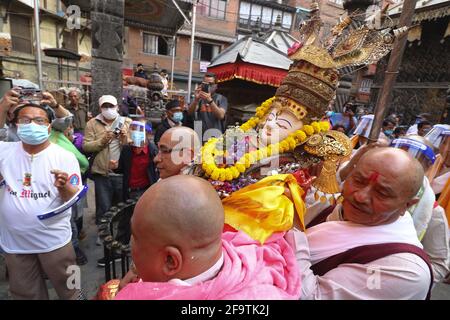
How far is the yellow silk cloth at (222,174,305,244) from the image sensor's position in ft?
4.73

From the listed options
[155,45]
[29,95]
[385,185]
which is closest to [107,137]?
[29,95]

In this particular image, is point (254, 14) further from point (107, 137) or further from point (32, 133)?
point (32, 133)

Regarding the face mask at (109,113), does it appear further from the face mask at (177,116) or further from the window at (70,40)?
the window at (70,40)

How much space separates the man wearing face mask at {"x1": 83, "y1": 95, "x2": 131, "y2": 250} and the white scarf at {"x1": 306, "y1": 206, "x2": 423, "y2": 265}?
2.63 m

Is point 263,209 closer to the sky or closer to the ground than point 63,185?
closer to the sky

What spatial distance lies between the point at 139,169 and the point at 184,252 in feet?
8.42

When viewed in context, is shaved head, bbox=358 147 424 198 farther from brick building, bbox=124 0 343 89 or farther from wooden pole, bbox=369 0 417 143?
brick building, bbox=124 0 343 89

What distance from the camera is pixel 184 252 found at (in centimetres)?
94

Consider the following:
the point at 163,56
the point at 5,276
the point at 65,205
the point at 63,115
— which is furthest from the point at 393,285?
the point at 163,56

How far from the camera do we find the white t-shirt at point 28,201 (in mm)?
2115

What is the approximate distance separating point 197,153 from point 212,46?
75.8ft

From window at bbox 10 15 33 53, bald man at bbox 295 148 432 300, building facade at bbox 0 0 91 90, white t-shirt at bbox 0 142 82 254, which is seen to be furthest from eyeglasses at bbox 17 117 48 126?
window at bbox 10 15 33 53

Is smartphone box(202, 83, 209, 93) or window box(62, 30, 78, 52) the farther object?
window box(62, 30, 78, 52)

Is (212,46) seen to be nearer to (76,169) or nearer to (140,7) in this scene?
(140,7)
